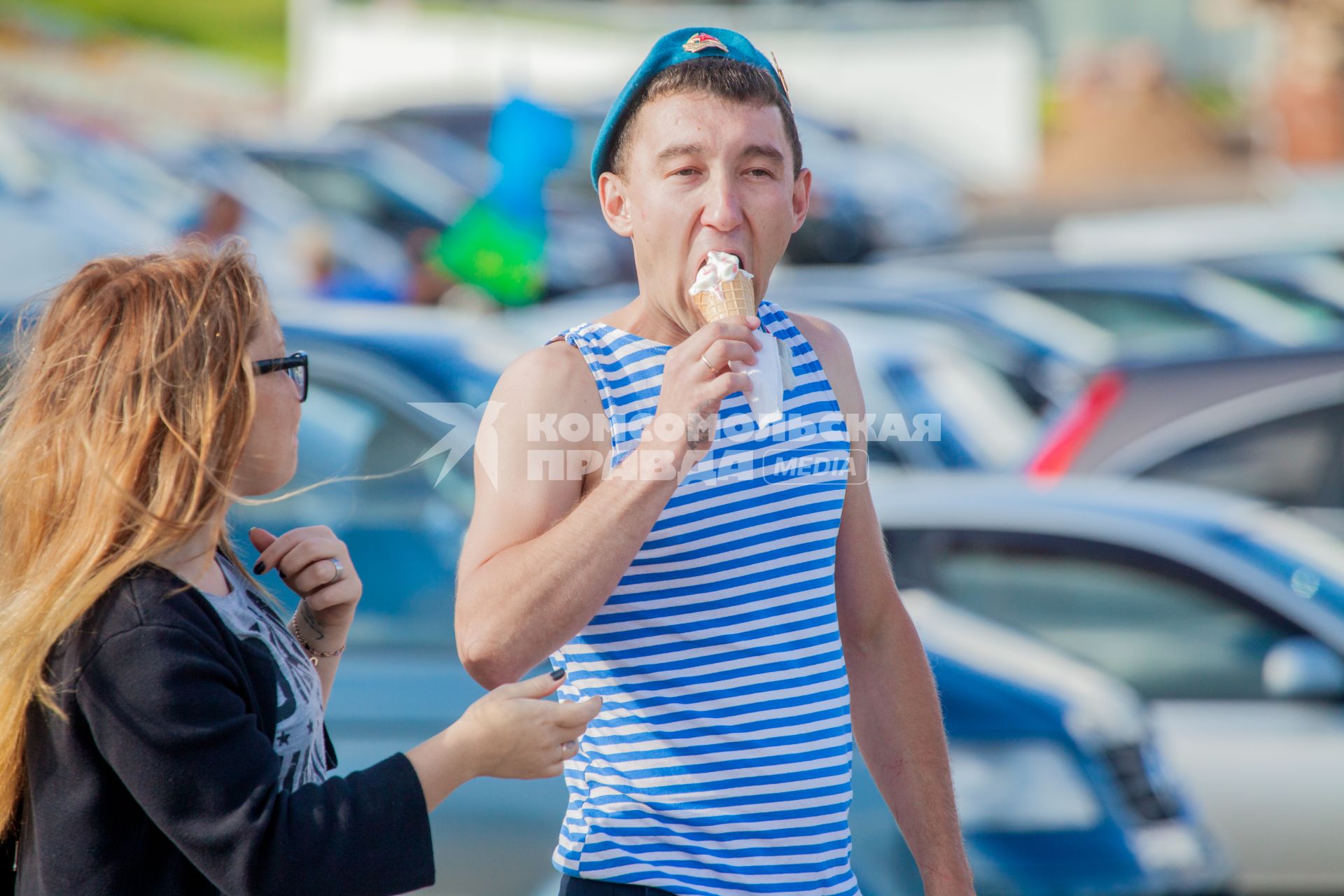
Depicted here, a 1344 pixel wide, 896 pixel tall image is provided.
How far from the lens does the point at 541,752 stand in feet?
5.28

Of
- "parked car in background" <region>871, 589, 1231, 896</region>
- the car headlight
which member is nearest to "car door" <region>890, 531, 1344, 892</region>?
"parked car in background" <region>871, 589, 1231, 896</region>

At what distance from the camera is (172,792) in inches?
57.6

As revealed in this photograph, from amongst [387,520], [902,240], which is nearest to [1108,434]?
[387,520]

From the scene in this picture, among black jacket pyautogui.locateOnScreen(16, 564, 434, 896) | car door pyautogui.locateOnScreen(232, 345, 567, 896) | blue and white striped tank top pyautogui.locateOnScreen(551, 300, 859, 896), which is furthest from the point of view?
car door pyautogui.locateOnScreen(232, 345, 567, 896)

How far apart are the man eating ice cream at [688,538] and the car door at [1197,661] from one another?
8.08ft

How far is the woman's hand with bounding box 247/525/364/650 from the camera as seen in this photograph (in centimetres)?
187

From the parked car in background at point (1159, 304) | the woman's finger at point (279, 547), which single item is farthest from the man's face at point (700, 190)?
the parked car in background at point (1159, 304)

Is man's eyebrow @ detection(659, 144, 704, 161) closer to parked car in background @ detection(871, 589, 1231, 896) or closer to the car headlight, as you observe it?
parked car in background @ detection(871, 589, 1231, 896)

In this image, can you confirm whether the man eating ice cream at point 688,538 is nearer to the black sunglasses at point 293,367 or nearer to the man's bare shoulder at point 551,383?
the man's bare shoulder at point 551,383

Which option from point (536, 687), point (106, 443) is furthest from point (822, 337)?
point (106, 443)

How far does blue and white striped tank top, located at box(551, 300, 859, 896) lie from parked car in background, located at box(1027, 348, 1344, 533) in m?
4.29

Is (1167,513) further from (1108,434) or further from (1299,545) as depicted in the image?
(1108,434)

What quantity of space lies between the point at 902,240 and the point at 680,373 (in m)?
15.7

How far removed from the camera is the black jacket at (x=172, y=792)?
147 cm
